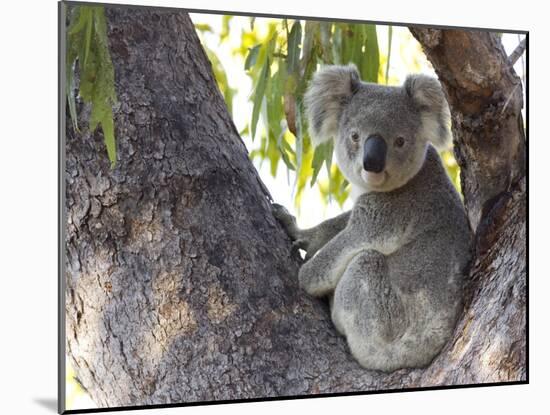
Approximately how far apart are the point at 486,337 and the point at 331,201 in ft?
3.04

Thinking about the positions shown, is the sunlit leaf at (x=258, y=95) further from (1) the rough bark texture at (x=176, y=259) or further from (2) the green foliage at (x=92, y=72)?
(2) the green foliage at (x=92, y=72)

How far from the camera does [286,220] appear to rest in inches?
143

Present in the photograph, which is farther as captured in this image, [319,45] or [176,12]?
[319,45]

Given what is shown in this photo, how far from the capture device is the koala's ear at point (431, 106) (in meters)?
3.77

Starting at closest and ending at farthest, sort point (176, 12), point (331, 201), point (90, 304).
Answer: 1. point (90, 304)
2. point (176, 12)
3. point (331, 201)

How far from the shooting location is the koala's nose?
11.9ft

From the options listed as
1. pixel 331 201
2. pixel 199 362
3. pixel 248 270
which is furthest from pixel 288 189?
pixel 199 362

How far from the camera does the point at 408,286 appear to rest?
3717 millimetres

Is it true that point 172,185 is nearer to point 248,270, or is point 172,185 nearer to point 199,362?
point 248,270

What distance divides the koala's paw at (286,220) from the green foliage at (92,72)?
29.5 inches

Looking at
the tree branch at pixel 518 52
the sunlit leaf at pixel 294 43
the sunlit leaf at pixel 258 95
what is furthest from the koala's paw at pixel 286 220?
the tree branch at pixel 518 52

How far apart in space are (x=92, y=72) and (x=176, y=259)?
0.82 m

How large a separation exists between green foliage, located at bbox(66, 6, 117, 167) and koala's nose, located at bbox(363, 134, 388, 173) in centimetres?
109

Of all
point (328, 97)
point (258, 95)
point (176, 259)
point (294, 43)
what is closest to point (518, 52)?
point (328, 97)
